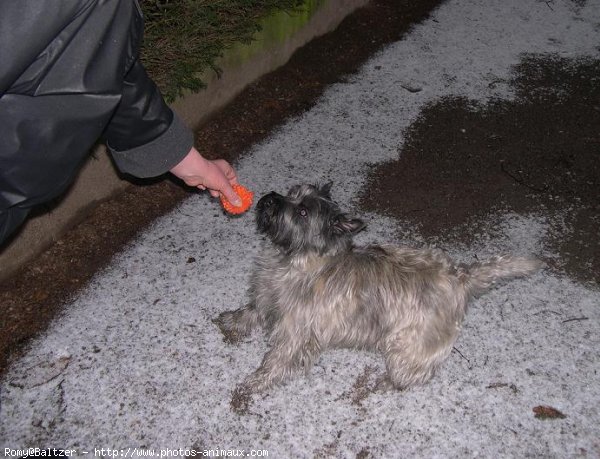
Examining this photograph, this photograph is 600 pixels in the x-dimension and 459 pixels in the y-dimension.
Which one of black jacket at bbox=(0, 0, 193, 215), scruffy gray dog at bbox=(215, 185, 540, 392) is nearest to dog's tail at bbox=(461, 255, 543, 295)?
scruffy gray dog at bbox=(215, 185, 540, 392)

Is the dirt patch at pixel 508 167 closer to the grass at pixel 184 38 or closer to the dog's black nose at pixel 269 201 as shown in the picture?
the dog's black nose at pixel 269 201

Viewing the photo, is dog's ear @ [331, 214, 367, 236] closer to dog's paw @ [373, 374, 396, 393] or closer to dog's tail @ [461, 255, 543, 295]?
dog's tail @ [461, 255, 543, 295]

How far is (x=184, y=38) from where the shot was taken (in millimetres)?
5062

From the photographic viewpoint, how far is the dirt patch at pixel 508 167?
5.00m

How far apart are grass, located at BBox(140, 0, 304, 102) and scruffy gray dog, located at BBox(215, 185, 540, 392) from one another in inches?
86.9

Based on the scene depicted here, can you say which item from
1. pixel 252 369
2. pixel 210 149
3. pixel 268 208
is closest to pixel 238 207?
pixel 268 208

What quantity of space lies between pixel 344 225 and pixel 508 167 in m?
2.96

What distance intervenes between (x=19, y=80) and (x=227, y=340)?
268 centimetres

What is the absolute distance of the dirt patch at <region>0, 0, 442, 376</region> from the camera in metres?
4.15

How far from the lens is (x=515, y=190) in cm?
536

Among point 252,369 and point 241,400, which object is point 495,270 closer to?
point 252,369

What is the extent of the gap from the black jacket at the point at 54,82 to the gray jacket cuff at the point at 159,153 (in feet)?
1.81

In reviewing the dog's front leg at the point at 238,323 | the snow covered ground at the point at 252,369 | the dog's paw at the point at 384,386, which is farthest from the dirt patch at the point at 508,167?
the dog's front leg at the point at 238,323

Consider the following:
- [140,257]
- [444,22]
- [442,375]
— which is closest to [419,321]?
[442,375]
